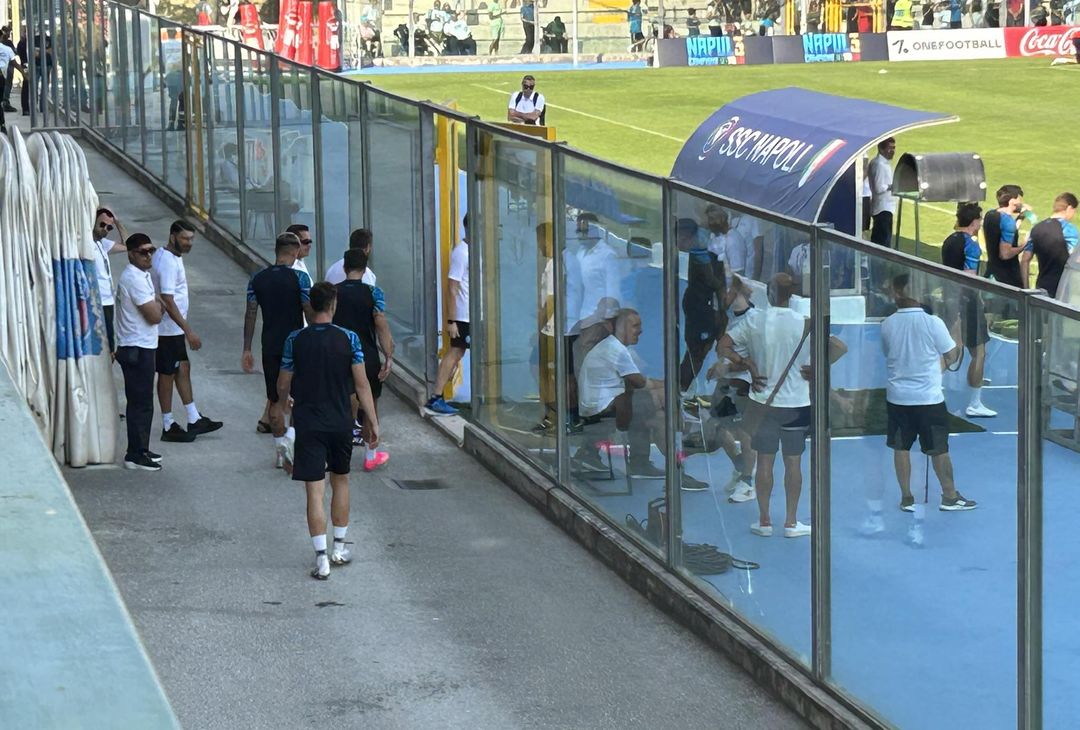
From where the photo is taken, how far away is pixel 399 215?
15.0 m

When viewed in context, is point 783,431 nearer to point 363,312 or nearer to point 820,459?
point 820,459

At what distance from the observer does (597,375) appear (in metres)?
11.0

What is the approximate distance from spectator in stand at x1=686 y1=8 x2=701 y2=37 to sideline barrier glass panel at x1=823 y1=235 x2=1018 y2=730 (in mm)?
53443

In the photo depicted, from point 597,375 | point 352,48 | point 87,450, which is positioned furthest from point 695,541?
point 352,48

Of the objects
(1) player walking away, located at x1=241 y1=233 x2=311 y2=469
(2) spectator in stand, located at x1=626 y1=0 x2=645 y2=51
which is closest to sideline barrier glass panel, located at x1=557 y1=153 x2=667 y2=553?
(1) player walking away, located at x1=241 y1=233 x2=311 y2=469

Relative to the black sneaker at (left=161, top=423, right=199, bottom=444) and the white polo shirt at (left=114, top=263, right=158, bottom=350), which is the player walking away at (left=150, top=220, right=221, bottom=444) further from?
the white polo shirt at (left=114, top=263, right=158, bottom=350)

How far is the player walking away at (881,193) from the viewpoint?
81.8 feet

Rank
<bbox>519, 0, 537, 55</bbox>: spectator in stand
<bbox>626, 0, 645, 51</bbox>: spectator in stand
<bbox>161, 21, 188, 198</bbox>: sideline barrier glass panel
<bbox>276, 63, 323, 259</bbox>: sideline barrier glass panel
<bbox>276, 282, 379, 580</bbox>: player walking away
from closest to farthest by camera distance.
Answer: <bbox>276, 282, 379, 580</bbox>: player walking away
<bbox>276, 63, 323, 259</bbox>: sideline barrier glass panel
<bbox>161, 21, 188, 198</bbox>: sideline barrier glass panel
<bbox>519, 0, 537, 55</bbox>: spectator in stand
<bbox>626, 0, 645, 51</bbox>: spectator in stand

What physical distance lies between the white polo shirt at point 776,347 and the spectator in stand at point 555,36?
2095 inches

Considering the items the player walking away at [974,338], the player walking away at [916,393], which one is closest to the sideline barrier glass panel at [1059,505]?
the player walking away at [974,338]

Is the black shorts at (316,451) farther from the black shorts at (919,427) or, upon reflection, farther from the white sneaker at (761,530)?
the black shorts at (919,427)

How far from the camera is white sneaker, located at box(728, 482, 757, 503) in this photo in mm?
8738

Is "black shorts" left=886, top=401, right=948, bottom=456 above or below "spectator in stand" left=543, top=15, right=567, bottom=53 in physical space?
below

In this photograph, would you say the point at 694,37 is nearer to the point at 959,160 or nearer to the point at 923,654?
the point at 959,160
